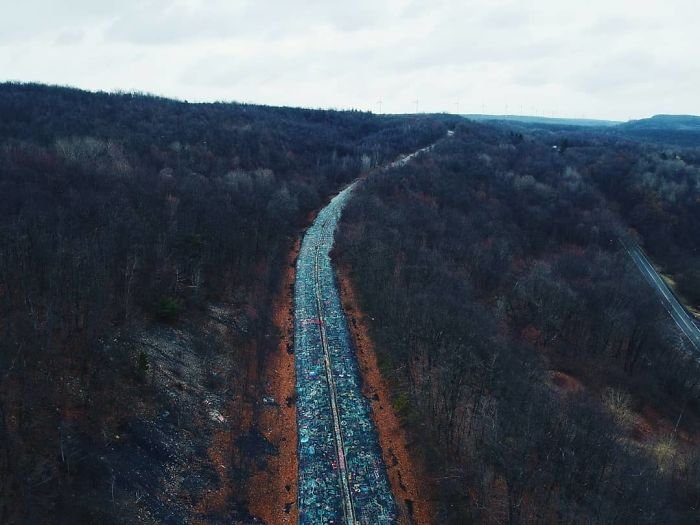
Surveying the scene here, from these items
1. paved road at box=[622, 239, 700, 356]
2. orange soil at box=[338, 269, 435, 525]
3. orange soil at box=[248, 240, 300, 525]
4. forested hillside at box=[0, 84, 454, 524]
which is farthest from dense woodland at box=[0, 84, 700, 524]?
paved road at box=[622, 239, 700, 356]

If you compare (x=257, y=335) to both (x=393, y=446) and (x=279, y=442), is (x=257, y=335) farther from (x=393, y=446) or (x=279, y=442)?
(x=393, y=446)

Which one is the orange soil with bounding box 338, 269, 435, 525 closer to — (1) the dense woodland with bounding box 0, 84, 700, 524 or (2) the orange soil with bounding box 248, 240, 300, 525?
(1) the dense woodland with bounding box 0, 84, 700, 524

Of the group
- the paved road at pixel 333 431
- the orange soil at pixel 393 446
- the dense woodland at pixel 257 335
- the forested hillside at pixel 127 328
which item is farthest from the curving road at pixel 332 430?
the forested hillside at pixel 127 328

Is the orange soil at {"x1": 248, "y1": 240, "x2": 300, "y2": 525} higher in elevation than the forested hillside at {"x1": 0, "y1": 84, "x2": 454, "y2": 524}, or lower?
lower

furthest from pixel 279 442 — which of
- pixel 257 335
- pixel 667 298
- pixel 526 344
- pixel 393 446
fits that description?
pixel 667 298

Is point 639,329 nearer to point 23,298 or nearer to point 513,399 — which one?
point 513,399
